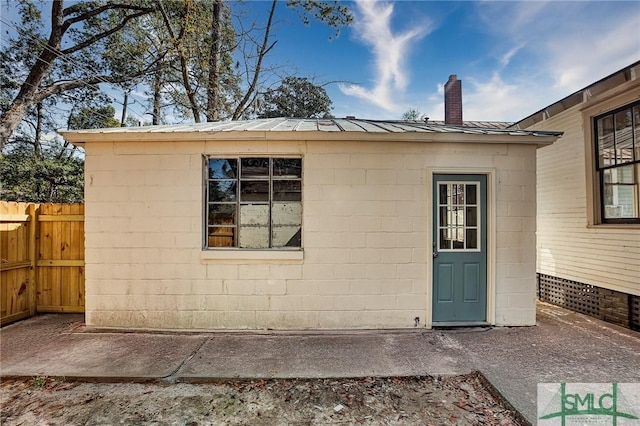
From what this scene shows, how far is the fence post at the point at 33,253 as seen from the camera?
15.9ft

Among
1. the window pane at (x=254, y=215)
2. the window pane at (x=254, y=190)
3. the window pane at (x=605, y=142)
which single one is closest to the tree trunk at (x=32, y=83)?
the window pane at (x=254, y=190)

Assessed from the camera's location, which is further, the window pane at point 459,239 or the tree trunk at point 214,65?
the tree trunk at point 214,65

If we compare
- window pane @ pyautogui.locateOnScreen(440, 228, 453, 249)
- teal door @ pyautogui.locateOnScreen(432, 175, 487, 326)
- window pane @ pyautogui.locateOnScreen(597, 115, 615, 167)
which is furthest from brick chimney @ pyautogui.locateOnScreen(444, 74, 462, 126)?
window pane @ pyautogui.locateOnScreen(440, 228, 453, 249)

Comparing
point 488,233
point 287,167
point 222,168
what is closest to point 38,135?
point 222,168

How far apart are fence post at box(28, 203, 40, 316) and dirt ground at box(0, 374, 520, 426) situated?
2.49m

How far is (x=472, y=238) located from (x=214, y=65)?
37.4 feet

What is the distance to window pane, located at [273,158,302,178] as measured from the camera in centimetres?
447

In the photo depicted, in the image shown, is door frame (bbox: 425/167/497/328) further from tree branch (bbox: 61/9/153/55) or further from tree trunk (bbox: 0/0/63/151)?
tree trunk (bbox: 0/0/63/151)

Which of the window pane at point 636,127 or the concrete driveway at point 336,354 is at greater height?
the window pane at point 636,127

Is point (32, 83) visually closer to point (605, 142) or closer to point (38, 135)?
point (38, 135)

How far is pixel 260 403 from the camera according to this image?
272 centimetres

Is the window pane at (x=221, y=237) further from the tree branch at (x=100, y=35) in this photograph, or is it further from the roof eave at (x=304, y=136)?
the tree branch at (x=100, y=35)

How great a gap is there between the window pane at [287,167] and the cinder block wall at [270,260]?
0.13 meters

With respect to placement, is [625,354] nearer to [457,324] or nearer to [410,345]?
[457,324]
